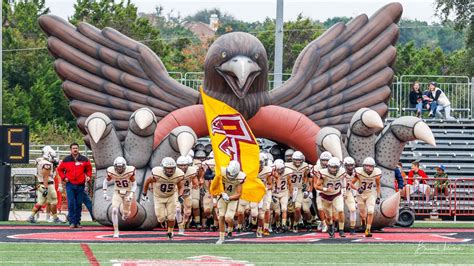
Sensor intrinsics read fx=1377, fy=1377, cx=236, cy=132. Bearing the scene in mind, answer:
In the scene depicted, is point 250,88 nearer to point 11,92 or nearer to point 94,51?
point 94,51

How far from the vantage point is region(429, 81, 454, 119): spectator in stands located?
32.5m

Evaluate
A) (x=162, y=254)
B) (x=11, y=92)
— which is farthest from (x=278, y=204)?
(x=11, y=92)

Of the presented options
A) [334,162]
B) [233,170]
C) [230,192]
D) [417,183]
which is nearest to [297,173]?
[334,162]

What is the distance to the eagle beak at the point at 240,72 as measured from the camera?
23462mm

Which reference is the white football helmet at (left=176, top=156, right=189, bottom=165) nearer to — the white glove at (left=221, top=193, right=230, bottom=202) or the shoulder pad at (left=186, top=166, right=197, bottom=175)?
the shoulder pad at (left=186, top=166, right=197, bottom=175)

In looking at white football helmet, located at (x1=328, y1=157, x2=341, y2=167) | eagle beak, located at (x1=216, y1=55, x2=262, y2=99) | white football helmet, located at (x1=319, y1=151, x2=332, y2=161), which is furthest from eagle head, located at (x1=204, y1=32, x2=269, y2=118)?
white football helmet, located at (x1=328, y1=157, x2=341, y2=167)

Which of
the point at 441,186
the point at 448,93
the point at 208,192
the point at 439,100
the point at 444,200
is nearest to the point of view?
the point at 208,192

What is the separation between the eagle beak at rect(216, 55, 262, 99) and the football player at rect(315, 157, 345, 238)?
6.80ft

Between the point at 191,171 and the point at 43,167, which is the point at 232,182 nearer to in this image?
the point at 191,171

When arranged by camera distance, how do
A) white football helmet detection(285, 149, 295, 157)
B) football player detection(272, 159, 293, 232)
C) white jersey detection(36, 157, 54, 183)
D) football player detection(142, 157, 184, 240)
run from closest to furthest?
1. football player detection(142, 157, 184, 240)
2. football player detection(272, 159, 293, 232)
3. white football helmet detection(285, 149, 295, 157)
4. white jersey detection(36, 157, 54, 183)

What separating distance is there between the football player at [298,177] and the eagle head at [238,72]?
1.15 meters

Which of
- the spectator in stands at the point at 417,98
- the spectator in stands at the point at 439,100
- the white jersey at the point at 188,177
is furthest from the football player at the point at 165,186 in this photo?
the spectator in stands at the point at 439,100

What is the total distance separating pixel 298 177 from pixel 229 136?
1.42 metres

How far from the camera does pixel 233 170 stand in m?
21.8
